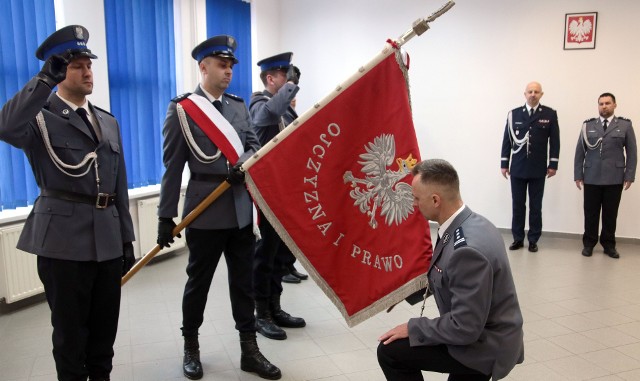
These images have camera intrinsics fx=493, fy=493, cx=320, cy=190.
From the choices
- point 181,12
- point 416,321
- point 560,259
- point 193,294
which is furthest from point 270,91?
point 560,259

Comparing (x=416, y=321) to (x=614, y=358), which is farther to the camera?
(x=614, y=358)

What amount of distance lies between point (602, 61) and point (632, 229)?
174cm

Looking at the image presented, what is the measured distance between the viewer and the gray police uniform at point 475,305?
144 centimetres

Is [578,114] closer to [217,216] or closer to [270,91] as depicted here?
[270,91]

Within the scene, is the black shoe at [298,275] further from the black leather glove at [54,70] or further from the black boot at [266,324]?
the black leather glove at [54,70]

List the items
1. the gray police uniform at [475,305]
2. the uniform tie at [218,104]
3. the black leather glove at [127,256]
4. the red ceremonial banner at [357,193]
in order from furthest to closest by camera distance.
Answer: the uniform tie at [218,104] → the black leather glove at [127,256] → the red ceremonial banner at [357,193] → the gray police uniform at [475,305]

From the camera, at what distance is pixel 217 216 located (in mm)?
2215

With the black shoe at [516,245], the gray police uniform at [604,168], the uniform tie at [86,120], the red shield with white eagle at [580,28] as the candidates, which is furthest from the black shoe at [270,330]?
the red shield with white eagle at [580,28]

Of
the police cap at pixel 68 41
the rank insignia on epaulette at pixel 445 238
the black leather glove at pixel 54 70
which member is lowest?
the rank insignia on epaulette at pixel 445 238

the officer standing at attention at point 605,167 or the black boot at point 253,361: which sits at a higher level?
the officer standing at attention at point 605,167

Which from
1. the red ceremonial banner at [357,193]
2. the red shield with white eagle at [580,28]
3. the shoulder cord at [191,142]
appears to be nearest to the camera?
the red ceremonial banner at [357,193]

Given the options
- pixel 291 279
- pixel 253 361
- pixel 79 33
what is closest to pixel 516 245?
pixel 291 279

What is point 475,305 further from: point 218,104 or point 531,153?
point 531,153

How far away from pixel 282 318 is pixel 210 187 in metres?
1.09
